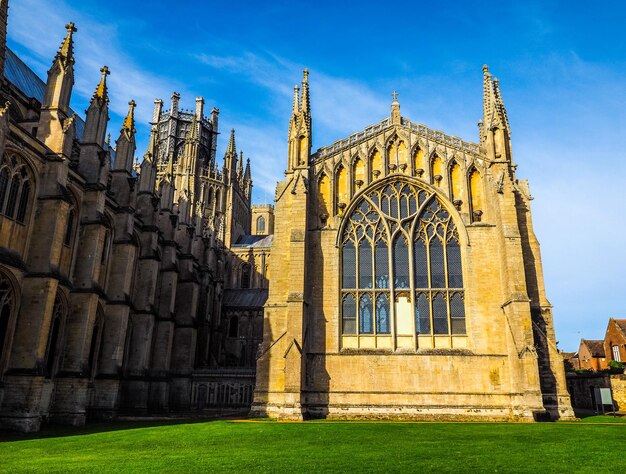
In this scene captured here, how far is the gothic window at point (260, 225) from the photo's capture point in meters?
89.5

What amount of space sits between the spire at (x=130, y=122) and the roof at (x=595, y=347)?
61.8m

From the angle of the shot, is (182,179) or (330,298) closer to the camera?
(330,298)

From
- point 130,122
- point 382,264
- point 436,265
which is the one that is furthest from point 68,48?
point 436,265

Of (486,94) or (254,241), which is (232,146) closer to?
(254,241)

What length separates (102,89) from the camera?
94.4ft

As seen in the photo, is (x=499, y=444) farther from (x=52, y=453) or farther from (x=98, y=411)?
(x=98, y=411)

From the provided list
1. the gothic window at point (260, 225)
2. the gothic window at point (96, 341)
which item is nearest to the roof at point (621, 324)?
the gothic window at point (260, 225)

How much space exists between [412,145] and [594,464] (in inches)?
880

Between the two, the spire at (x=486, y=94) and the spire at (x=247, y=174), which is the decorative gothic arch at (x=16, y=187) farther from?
the spire at (x=247, y=174)

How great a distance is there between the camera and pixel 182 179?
76.8 meters

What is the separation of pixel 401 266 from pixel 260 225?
62665 millimetres

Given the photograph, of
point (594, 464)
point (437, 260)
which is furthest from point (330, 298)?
point (594, 464)

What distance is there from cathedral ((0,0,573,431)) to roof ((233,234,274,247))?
39553mm

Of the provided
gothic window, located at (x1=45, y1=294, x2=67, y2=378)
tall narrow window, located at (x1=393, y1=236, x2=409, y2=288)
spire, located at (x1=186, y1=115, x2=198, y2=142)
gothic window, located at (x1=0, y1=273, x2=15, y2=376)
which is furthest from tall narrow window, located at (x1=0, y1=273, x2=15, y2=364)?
spire, located at (x1=186, y1=115, x2=198, y2=142)
